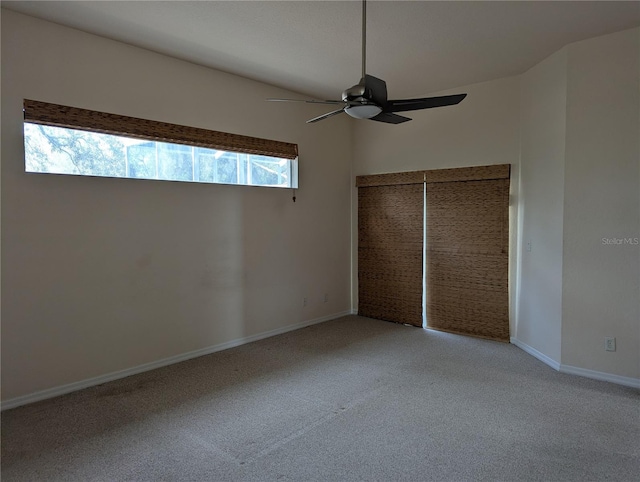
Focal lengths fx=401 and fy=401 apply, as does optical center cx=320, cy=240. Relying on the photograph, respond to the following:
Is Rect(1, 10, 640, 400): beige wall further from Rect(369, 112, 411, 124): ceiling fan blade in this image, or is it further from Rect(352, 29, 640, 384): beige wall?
Rect(369, 112, 411, 124): ceiling fan blade

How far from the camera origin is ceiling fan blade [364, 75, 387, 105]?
246 cm

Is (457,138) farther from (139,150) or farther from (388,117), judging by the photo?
(139,150)

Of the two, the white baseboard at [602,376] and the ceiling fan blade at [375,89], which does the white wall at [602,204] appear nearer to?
the white baseboard at [602,376]

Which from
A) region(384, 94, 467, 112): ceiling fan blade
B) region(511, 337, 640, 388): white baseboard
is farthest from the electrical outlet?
region(384, 94, 467, 112): ceiling fan blade

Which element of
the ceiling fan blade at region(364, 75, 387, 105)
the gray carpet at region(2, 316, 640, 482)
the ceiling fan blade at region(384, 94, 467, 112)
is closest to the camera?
the gray carpet at region(2, 316, 640, 482)

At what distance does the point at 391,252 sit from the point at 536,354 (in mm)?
2057

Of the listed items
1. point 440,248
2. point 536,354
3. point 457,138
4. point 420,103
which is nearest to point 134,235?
point 420,103

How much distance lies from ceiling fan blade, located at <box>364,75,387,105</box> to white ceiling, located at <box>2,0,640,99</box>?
678 millimetres

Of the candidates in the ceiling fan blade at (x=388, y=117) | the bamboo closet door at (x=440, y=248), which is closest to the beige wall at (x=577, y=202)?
the bamboo closet door at (x=440, y=248)

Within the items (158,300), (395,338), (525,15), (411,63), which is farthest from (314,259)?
(525,15)

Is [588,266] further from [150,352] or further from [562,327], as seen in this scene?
[150,352]

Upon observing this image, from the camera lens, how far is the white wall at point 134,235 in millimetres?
2949

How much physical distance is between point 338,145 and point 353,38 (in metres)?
2.20

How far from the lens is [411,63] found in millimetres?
3869
